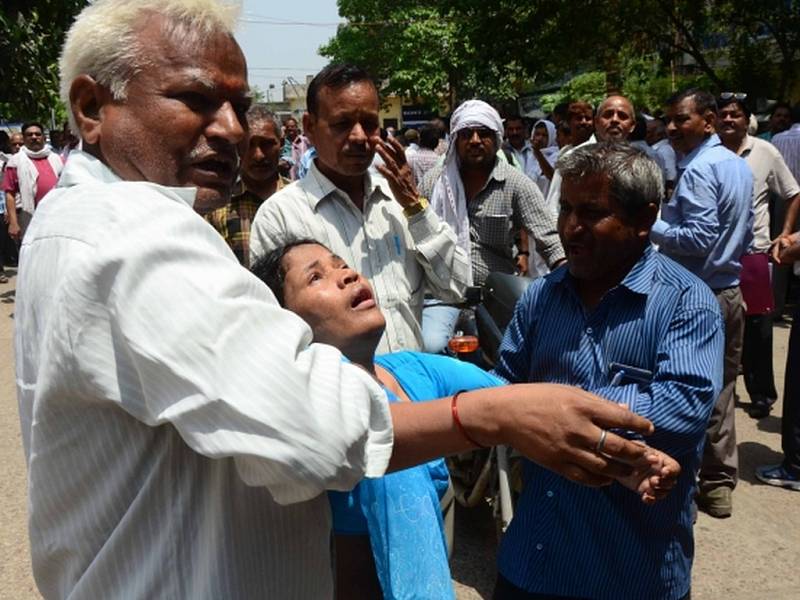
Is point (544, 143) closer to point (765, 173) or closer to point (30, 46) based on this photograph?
point (765, 173)

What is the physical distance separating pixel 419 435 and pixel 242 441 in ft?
1.10

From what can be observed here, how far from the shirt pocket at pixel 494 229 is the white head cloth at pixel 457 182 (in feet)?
0.26

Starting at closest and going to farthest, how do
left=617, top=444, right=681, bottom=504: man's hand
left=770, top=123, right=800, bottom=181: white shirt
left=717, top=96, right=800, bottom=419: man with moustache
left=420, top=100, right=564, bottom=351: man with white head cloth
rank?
1. left=617, top=444, right=681, bottom=504: man's hand
2. left=420, top=100, right=564, bottom=351: man with white head cloth
3. left=717, top=96, right=800, bottom=419: man with moustache
4. left=770, top=123, right=800, bottom=181: white shirt

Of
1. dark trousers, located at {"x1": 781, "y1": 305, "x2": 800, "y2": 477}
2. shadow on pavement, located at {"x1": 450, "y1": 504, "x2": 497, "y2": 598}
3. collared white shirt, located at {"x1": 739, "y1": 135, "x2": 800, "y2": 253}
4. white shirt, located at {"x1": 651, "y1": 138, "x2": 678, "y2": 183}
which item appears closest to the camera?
shadow on pavement, located at {"x1": 450, "y1": 504, "x2": 497, "y2": 598}

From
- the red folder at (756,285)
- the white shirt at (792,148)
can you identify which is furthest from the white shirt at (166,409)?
the white shirt at (792,148)

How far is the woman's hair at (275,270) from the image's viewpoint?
2.08 meters

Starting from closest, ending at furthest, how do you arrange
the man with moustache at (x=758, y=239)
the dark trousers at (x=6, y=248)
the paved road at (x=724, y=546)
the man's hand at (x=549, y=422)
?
1. the man's hand at (x=549, y=422)
2. the paved road at (x=724, y=546)
3. the man with moustache at (x=758, y=239)
4. the dark trousers at (x=6, y=248)

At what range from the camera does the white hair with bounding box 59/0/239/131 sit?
1.24 meters

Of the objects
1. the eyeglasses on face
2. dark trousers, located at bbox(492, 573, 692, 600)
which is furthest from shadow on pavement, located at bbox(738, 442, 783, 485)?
dark trousers, located at bbox(492, 573, 692, 600)

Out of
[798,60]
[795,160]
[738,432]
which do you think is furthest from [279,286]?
[798,60]

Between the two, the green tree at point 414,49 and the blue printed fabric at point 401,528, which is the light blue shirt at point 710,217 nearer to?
the blue printed fabric at point 401,528

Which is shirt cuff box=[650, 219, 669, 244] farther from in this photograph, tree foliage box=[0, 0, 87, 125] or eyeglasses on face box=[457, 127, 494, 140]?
tree foliage box=[0, 0, 87, 125]

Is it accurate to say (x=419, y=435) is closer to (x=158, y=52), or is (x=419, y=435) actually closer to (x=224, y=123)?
(x=224, y=123)

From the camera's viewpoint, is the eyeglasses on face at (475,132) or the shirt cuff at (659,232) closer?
the shirt cuff at (659,232)
